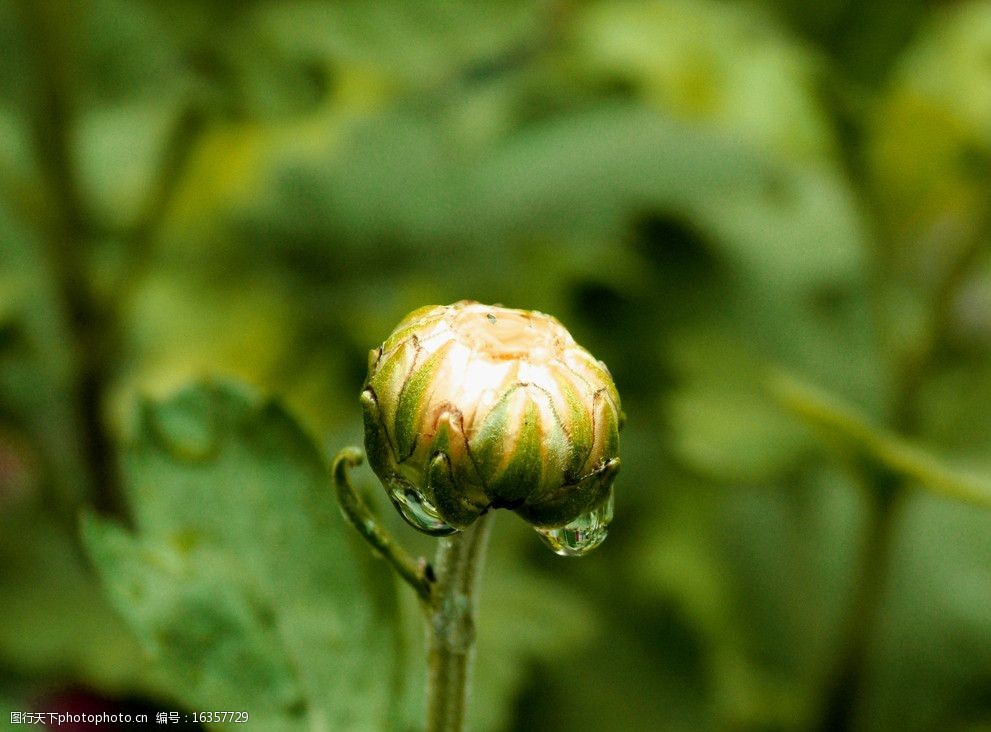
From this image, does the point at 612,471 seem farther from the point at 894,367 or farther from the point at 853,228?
the point at 853,228

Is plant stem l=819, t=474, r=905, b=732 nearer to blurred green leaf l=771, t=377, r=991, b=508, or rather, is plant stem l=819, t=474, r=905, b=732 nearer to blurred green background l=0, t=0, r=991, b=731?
blurred green background l=0, t=0, r=991, b=731

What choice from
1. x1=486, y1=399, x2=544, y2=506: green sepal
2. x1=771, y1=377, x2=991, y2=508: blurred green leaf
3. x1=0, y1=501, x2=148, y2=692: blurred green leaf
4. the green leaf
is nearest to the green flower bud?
x1=486, y1=399, x2=544, y2=506: green sepal

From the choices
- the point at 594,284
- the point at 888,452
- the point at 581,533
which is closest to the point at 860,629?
the point at 888,452

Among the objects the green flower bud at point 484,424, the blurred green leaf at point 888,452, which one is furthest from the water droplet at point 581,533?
the blurred green leaf at point 888,452

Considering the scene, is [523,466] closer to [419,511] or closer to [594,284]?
[419,511]

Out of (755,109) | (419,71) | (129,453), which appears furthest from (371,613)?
(755,109)

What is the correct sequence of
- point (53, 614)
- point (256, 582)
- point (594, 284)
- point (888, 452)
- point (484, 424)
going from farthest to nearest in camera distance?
point (594, 284), point (53, 614), point (888, 452), point (256, 582), point (484, 424)
